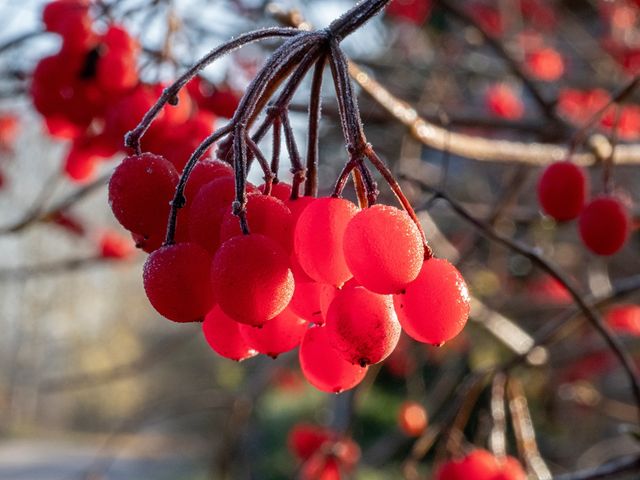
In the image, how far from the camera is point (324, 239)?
0.65 m

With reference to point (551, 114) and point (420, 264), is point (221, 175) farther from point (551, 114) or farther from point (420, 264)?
point (551, 114)

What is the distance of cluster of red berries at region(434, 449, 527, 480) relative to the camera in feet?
4.90

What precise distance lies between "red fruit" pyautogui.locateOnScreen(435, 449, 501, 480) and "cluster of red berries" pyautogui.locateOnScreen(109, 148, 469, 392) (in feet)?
2.75

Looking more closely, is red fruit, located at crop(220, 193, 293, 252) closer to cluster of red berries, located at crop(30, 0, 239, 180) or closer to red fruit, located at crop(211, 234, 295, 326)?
red fruit, located at crop(211, 234, 295, 326)

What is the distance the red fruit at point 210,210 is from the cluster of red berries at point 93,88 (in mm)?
471

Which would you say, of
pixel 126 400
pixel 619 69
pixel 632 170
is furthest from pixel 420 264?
pixel 126 400

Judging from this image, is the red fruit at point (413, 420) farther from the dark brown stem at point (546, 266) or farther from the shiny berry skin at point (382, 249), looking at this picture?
the shiny berry skin at point (382, 249)

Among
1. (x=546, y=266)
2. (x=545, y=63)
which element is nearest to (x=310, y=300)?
(x=546, y=266)

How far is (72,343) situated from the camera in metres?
22.0

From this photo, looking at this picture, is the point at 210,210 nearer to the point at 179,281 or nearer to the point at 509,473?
the point at 179,281

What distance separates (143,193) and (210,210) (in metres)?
0.07

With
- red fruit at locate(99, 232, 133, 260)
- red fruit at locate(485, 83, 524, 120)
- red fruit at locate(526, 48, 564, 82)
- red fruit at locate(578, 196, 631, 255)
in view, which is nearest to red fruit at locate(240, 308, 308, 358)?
→ red fruit at locate(578, 196, 631, 255)

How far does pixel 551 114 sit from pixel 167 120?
1.07 m

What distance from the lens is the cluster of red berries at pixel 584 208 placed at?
4.09 feet
